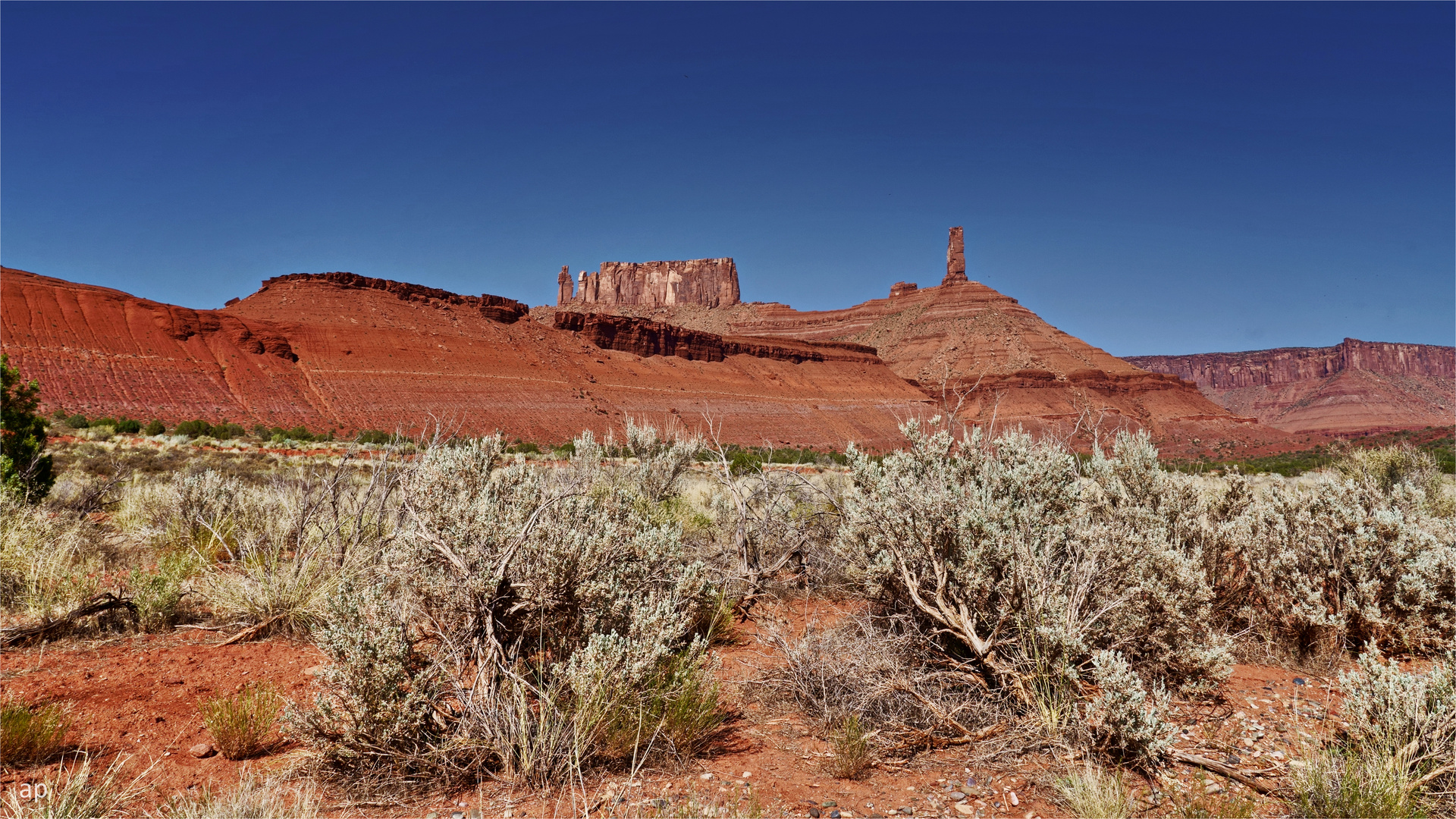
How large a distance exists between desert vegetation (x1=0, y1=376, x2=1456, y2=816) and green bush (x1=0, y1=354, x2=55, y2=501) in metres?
1.80

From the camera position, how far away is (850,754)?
3.38m

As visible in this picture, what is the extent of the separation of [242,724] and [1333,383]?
176 m

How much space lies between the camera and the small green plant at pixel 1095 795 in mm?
2842

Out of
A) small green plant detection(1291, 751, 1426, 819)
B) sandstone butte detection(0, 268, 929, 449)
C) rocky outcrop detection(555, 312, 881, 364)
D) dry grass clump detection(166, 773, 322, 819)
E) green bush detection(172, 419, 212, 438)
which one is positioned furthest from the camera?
rocky outcrop detection(555, 312, 881, 364)

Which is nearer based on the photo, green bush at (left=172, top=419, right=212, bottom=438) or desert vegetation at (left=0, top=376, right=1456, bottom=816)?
desert vegetation at (left=0, top=376, right=1456, bottom=816)

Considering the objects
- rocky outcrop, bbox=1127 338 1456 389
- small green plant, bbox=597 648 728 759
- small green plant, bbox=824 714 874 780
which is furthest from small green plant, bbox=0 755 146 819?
rocky outcrop, bbox=1127 338 1456 389

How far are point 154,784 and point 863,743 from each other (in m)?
3.38

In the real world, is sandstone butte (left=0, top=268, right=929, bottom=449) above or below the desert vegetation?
above

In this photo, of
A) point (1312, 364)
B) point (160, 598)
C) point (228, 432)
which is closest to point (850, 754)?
point (160, 598)

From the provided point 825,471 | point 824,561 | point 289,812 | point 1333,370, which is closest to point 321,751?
point 289,812

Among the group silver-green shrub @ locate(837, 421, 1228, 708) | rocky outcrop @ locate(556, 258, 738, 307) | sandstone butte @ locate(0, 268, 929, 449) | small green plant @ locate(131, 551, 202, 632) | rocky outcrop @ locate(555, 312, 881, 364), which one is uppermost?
rocky outcrop @ locate(556, 258, 738, 307)

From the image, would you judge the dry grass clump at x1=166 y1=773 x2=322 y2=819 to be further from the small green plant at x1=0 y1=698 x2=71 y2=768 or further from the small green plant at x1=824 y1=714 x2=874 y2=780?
the small green plant at x1=824 y1=714 x2=874 y2=780

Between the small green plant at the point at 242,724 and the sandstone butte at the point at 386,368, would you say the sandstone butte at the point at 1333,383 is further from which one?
the small green plant at the point at 242,724

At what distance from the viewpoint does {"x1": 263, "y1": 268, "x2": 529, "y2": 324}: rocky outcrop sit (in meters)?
63.7
